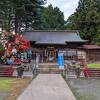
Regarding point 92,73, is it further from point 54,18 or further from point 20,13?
point 54,18

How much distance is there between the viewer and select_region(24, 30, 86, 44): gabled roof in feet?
189

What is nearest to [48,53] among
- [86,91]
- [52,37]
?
[52,37]

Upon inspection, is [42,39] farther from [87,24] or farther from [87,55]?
[87,24]

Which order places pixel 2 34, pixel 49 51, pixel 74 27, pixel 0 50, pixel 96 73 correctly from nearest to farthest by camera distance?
pixel 96 73 → pixel 0 50 → pixel 2 34 → pixel 49 51 → pixel 74 27

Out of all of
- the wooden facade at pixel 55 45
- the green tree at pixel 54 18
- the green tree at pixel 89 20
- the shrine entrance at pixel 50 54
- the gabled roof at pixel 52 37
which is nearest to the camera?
the wooden facade at pixel 55 45

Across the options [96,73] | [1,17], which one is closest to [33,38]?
[1,17]

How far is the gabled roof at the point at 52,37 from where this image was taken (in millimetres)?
57625

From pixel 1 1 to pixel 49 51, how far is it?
421 inches

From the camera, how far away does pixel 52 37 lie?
6009 cm

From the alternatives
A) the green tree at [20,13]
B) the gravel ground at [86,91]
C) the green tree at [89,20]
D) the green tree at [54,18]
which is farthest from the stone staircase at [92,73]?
the green tree at [54,18]

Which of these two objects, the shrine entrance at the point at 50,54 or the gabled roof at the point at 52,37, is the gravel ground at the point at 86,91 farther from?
the gabled roof at the point at 52,37

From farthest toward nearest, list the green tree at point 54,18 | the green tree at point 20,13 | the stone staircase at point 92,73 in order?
the green tree at point 54,18, the green tree at point 20,13, the stone staircase at point 92,73

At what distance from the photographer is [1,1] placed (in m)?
56.6

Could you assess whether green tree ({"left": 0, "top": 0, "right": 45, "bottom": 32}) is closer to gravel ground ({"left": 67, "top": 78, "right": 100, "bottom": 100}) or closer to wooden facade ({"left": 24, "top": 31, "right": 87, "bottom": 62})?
wooden facade ({"left": 24, "top": 31, "right": 87, "bottom": 62})
